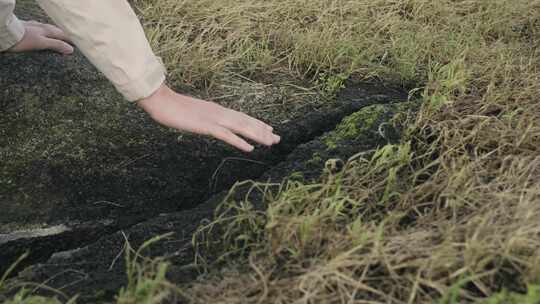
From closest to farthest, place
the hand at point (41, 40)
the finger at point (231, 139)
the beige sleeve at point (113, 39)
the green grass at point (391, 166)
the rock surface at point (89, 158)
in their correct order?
the green grass at point (391, 166), the beige sleeve at point (113, 39), the finger at point (231, 139), the rock surface at point (89, 158), the hand at point (41, 40)

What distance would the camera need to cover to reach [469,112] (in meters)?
1.86

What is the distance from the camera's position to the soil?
5.35 ft

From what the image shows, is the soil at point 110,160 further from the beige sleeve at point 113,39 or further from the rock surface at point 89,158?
the beige sleeve at point 113,39

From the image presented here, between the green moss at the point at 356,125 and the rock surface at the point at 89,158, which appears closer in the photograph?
the rock surface at the point at 89,158

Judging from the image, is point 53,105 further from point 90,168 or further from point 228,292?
point 228,292

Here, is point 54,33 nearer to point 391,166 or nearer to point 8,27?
point 8,27

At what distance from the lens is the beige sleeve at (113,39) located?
1.50m

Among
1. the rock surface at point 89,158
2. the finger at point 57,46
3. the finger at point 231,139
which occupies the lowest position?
the rock surface at point 89,158

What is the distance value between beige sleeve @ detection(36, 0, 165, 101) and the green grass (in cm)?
42

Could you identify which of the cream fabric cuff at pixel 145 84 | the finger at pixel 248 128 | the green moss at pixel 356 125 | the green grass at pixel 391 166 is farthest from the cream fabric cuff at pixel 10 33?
the green moss at pixel 356 125

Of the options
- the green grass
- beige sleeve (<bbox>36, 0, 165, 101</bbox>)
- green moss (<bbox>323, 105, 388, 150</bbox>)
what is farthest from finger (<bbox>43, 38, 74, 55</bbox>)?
green moss (<bbox>323, 105, 388, 150</bbox>)

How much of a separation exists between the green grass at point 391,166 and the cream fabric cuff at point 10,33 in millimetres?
522

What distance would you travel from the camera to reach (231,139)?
1.61 m

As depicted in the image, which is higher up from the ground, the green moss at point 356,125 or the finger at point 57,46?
the green moss at point 356,125
